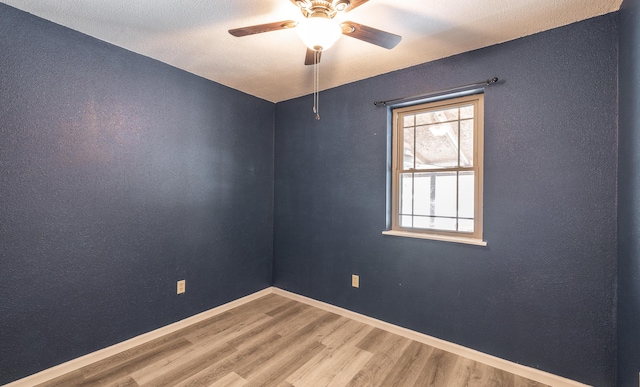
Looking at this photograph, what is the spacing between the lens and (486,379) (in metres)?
1.94

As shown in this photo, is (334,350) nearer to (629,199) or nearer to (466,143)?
(466,143)

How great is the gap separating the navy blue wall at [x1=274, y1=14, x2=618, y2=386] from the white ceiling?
0.20 metres

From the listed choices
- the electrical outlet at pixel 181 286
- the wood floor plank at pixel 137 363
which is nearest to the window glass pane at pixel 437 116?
the electrical outlet at pixel 181 286

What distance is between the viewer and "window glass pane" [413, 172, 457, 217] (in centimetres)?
241

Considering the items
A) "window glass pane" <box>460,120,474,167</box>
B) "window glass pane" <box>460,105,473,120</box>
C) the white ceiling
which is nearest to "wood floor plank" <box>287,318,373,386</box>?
"window glass pane" <box>460,120,474,167</box>

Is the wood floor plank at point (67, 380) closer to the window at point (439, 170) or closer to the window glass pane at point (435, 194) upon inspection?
the window at point (439, 170)

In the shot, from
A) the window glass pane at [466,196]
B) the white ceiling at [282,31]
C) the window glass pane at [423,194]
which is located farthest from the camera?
the window glass pane at [423,194]

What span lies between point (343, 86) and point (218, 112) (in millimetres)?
1352

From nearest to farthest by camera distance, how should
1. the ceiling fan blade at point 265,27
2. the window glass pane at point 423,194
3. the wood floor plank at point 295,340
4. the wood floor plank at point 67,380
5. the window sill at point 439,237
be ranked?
the ceiling fan blade at point 265,27
the wood floor plank at point 67,380
the wood floor plank at point 295,340
the window sill at point 439,237
the window glass pane at point 423,194

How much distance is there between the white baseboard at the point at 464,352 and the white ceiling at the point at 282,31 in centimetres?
239

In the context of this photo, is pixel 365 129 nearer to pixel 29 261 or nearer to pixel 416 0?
pixel 416 0

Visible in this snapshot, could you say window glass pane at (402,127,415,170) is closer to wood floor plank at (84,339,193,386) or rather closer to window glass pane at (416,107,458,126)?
window glass pane at (416,107,458,126)

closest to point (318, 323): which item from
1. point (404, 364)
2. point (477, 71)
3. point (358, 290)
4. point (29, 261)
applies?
point (358, 290)

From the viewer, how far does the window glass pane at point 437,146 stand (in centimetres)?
241
